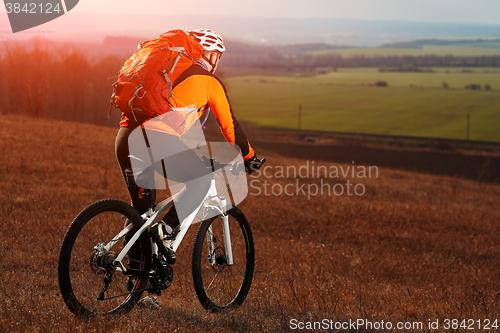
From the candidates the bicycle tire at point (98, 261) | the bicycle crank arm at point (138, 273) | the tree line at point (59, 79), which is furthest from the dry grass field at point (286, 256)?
the tree line at point (59, 79)

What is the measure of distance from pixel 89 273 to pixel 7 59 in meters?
48.6

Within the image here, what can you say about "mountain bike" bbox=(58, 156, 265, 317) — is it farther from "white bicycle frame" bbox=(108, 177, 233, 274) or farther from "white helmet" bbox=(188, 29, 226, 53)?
"white helmet" bbox=(188, 29, 226, 53)

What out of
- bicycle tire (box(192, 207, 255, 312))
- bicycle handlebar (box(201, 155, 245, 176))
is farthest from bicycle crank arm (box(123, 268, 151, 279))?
bicycle handlebar (box(201, 155, 245, 176))

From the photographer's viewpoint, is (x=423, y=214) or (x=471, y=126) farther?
(x=471, y=126)

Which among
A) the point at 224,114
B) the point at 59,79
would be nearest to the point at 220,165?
the point at 224,114

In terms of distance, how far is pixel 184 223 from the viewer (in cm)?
409

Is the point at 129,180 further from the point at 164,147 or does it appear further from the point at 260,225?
the point at 260,225

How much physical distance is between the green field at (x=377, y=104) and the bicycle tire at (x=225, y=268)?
81.1m

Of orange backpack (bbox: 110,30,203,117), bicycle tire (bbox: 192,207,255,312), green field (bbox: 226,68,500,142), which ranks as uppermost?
orange backpack (bbox: 110,30,203,117)

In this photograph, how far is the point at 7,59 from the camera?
44.4 metres

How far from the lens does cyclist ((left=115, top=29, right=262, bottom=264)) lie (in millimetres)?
3764

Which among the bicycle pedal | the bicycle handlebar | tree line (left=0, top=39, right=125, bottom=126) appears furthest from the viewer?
tree line (left=0, top=39, right=125, bottom=126)

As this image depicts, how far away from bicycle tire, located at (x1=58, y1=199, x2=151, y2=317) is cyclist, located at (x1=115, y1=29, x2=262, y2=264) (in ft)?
0.76

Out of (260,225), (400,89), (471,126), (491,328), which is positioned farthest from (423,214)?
(400,89)
